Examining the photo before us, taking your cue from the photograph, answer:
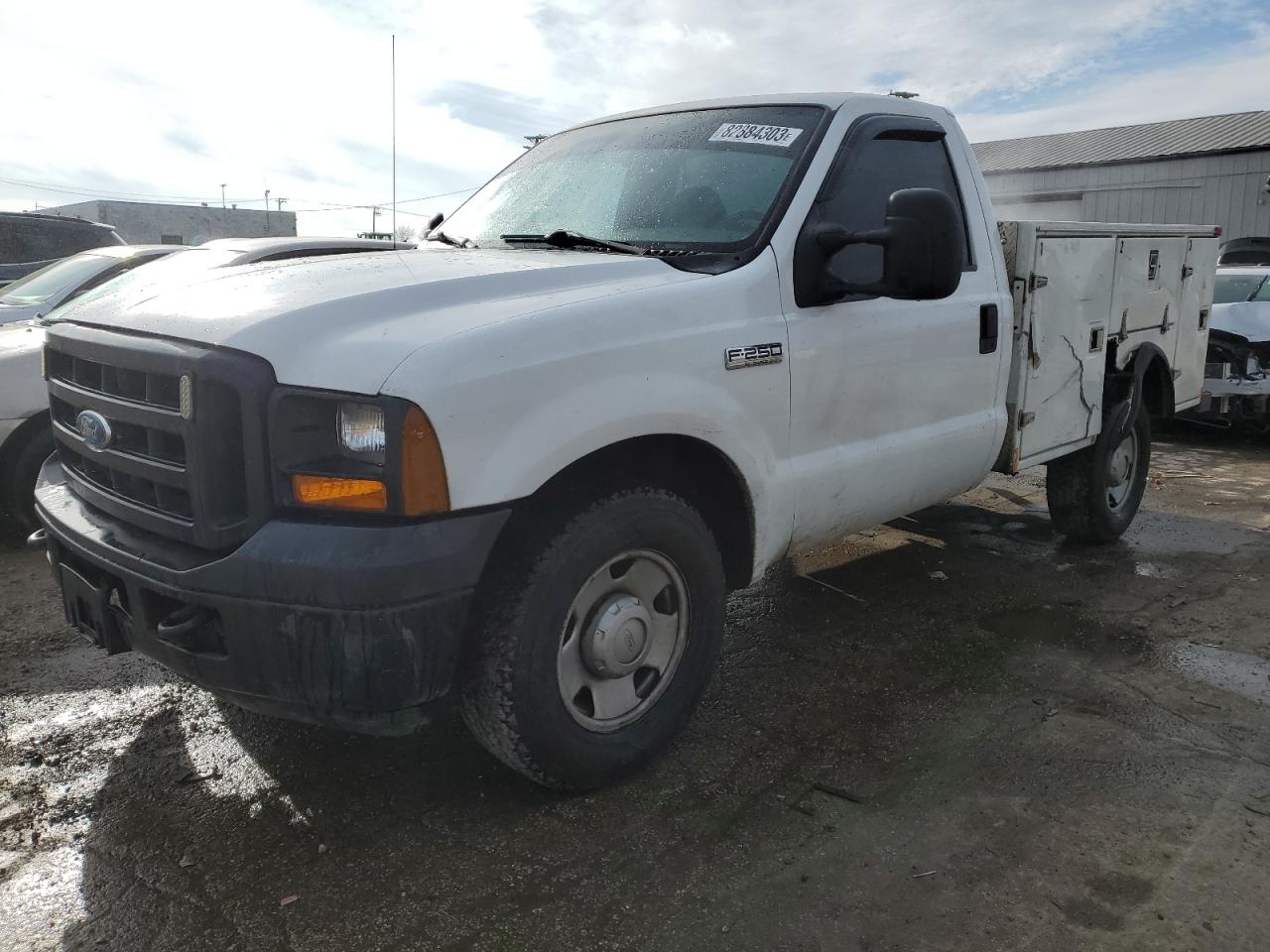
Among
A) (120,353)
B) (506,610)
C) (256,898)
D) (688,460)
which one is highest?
(120,353)

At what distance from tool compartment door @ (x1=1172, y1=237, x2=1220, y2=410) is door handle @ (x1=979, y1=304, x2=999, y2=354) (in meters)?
2.23

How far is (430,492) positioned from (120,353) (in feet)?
3.16

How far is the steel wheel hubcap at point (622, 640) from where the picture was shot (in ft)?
8.68

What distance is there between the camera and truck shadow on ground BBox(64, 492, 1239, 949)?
231 centimetres

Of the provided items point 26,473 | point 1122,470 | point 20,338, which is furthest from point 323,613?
point 1122,470

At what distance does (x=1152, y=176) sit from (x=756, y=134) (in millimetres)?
21584

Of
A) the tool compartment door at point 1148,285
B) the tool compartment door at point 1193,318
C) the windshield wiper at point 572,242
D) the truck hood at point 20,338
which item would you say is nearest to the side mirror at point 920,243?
the windshield wiper at point 572,242

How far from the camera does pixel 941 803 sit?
2.78 meters

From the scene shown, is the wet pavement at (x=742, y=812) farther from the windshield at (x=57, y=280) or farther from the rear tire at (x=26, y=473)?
the windshield at (x=57, y=280)

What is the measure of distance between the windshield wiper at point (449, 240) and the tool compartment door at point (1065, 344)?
2.31 meters

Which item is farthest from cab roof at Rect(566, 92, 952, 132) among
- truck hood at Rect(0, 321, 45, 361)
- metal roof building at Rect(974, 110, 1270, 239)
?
metal roof building at Rect(974, 110, 1270, 239)

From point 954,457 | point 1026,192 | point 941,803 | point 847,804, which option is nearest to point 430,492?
point 847,804

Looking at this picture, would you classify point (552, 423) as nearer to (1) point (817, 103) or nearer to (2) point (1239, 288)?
(1) point (817, 103)

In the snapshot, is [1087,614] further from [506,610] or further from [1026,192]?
[1026,192]
